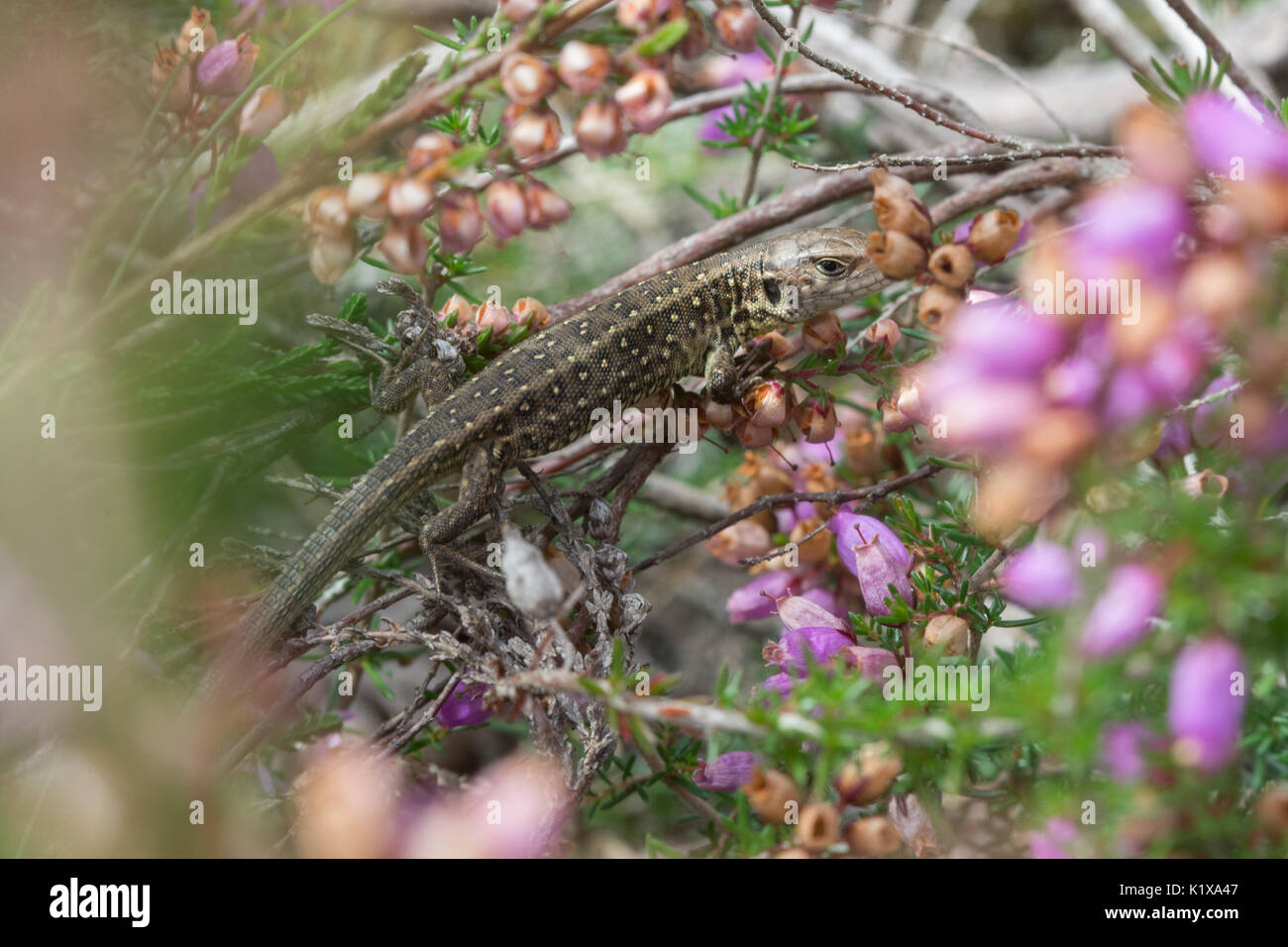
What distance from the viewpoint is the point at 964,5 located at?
14.2 ft

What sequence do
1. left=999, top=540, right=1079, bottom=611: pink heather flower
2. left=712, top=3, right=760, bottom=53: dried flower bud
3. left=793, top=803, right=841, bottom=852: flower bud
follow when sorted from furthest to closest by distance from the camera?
left=712, top=3, right=760, bottom=53: dried flower bud
left=793, top=803, right=841, bottom=852: flower bud
left=999, top=540, right=1079, bottom=611: pink heather flower

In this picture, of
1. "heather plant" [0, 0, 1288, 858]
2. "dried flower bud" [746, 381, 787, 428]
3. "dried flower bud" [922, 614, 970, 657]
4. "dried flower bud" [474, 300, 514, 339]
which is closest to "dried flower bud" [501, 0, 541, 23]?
"heather plant" [0, 0, 1288, 858]

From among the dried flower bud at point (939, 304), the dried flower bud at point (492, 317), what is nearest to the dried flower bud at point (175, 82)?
the dried flower bud at point (492, 317)

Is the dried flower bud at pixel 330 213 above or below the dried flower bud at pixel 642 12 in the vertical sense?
Result: below

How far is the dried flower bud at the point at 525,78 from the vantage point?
1455mm

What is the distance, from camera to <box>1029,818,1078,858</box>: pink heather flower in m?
1.30

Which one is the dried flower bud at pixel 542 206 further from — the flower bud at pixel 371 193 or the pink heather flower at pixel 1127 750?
the pink heather flower at pixel 1127 750

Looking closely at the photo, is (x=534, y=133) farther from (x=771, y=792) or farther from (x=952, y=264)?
(x=771, y=792)

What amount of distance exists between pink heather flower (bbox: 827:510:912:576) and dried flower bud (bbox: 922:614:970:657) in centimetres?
19

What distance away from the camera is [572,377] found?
2223 mm

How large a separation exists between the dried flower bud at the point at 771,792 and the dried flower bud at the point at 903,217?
84cm

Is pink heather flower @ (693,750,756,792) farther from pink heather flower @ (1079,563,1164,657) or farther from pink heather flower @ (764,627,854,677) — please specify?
pink heather flower @ (1079,563,1164,657)

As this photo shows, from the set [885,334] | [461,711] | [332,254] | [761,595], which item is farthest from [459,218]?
[761,595]
